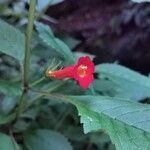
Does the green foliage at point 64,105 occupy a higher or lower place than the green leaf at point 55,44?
lower

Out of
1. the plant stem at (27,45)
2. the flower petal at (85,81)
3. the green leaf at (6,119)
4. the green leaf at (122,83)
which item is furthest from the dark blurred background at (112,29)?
the flower petal at (85,81)

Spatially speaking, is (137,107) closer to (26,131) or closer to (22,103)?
(22,103)

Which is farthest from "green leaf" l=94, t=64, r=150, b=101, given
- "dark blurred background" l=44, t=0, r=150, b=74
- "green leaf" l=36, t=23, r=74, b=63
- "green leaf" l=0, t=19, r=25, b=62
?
"dark blurred background" l=44, t=0, r=150, b=74

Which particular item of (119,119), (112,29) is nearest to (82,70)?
(119,119)

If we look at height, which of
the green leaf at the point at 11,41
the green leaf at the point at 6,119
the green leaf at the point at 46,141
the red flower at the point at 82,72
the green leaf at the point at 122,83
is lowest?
the green leaf at the point at 46,141

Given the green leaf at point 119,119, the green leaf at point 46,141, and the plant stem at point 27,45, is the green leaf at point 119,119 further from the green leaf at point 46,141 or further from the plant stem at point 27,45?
the green leaf at point 46,141

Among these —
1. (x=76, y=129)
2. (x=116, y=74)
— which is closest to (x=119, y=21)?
(x=76, y=129)

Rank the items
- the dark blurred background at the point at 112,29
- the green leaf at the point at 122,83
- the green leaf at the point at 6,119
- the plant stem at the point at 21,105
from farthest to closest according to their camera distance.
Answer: the dark blurred background at the point at 112,29, the green leaf at the point at 122,83, the green leaf at the point at 6,119, the plant stem at the point at 21,105
